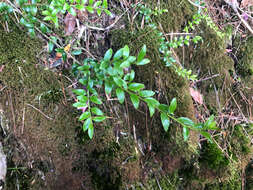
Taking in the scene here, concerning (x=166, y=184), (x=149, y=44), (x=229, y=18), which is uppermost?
(x=229, y=18)

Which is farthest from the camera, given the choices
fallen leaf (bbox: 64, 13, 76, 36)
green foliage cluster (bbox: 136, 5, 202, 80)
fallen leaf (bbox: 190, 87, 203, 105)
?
fallen leaf (bbox: 190, 87, 203, 105)

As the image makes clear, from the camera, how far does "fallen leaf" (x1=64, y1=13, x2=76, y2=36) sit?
2.11 metres

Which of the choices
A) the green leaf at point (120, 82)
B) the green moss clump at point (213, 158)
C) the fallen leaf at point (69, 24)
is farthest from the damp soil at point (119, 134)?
the green leaf at point (120, 82)

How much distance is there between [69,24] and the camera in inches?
83.9

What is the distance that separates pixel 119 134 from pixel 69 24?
1.31m

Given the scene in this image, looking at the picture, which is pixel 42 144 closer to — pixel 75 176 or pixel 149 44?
pixel 75 176

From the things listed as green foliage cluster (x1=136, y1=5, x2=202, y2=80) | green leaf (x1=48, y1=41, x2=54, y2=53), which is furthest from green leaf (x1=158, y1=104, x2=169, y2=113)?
green leaf (x1=48, y1=41, x2=54, y2=53)

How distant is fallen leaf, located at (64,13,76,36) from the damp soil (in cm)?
34

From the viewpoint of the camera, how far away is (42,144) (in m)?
1.90

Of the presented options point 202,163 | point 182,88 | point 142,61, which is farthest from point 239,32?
point 142,61

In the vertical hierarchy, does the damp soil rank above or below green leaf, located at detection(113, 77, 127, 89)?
below

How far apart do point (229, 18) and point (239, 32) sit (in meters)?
0.31

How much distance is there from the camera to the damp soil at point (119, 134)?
1.84m

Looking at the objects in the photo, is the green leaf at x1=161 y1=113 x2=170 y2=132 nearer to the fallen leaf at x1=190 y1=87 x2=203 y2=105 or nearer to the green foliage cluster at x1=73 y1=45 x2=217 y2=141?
the green foliage cluster at x1=73 y1=45 x2=217 y2=141
